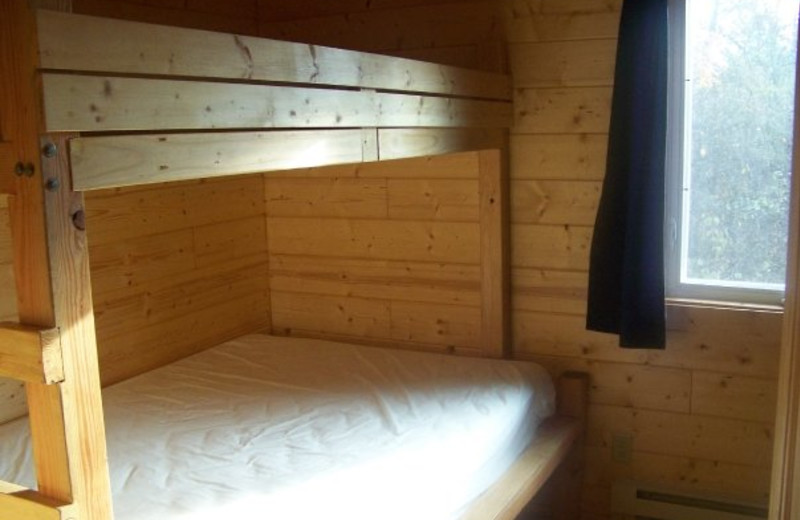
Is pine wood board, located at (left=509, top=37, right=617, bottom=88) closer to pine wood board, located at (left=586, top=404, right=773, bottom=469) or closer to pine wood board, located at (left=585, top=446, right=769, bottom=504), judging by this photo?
pine wood board, located at (left=586, top=404, right=773, bottom=469)

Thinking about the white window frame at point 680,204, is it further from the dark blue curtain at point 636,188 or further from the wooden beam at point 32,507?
the wooden beam at point 32,507

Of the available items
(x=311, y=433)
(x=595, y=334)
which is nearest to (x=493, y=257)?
(x=595, y=334)

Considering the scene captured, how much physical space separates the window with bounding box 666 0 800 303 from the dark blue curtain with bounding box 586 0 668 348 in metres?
0.14

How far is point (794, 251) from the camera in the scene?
2.01 m

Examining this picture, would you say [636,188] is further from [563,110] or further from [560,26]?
[560,26]

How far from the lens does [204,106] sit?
4.57ft

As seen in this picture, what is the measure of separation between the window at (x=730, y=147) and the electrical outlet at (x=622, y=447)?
535 millimetres

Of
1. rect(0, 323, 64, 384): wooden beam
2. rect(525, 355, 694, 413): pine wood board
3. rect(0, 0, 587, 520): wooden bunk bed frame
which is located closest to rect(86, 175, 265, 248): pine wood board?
rect(0, 0, 587, 520): wooden bunk bed frame

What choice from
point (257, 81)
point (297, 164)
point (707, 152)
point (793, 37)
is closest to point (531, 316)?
point (707, 152)

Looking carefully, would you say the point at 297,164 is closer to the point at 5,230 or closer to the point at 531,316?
the point at 5,230

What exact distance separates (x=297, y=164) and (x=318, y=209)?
1.60 meters

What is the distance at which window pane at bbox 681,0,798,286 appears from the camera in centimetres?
245

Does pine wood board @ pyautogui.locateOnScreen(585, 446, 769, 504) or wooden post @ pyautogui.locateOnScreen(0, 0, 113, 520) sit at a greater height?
wooden post @ pyautogui.locateOnScreen(0, 0, 113, 520)

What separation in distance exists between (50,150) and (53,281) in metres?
0.18
